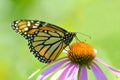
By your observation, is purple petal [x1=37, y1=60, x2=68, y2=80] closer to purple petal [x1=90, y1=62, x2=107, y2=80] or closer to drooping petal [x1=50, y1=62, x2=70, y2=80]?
drooping petal [x1=50, y1=62, x2=70, y2=80]

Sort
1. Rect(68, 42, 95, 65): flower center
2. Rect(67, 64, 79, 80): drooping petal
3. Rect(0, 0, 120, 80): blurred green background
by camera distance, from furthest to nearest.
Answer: Rect(0, 0, 120, 80): blurred green background
Rect(68, 42, 95, 65): flower center
Rect(67, 64, 79, 80): drooping petal

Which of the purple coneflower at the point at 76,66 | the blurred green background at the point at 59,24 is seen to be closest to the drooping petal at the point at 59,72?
the purple coneflower at the point at 76,66

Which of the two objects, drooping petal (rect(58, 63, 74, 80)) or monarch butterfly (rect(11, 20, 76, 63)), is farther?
monarch butterfly (rect(11, 20, 76, 63))

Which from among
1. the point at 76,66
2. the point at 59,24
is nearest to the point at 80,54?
the point at 76,66

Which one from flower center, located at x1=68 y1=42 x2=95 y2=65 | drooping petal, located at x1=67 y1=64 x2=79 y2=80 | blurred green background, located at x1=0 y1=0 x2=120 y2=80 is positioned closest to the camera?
drooping petal, located at x1=67 y1=64 x2=79 y2=80

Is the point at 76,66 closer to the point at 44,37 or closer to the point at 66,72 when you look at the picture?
the point at 66,72

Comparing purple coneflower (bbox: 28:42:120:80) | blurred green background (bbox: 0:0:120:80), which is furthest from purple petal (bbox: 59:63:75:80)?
blurred green background (bbox: 0:0:120:80)

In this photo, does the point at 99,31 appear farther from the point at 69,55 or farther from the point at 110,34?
the point at 69,55

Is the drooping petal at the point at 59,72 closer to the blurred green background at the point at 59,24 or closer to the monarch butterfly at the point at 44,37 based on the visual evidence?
the monarch butterfly at the point at 44,37

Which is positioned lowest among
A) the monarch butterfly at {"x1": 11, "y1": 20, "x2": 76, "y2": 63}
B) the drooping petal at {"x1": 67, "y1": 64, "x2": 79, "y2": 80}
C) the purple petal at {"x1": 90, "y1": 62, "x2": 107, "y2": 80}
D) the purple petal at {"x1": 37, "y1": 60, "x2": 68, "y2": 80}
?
the purple petal at {"x1": 90, "y1": 62, "x2": 107, "y2": 80}

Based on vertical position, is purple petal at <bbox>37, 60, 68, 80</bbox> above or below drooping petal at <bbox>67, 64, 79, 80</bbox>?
above
